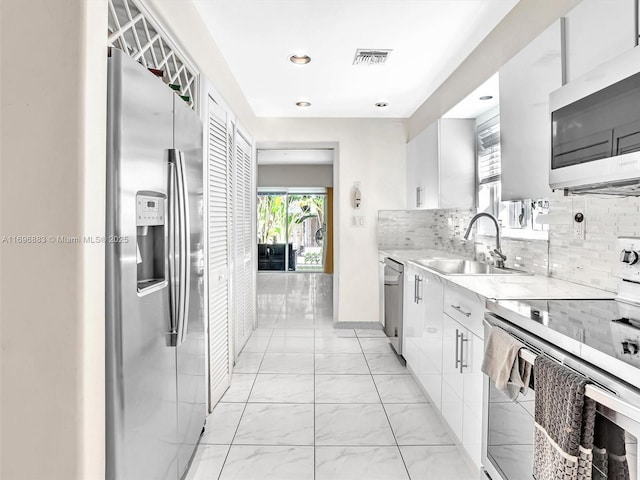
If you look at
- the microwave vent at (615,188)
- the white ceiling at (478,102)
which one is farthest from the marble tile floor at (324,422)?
the white ceiling at (478,102)

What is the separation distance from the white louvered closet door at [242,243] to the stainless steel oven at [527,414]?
226 centimetres

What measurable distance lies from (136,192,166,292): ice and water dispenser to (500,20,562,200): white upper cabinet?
1.60 meters

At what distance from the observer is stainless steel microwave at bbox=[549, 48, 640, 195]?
1139 mm

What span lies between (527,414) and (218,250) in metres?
2.05

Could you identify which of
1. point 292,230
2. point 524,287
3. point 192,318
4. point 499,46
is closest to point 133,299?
point 192,318

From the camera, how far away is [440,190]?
336 cm

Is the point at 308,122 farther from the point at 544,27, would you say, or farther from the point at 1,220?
the point at 1,220

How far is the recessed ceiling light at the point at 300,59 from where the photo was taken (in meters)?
2.88

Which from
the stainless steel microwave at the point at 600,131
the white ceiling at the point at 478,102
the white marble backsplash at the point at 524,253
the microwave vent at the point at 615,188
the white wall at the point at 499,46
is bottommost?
the white marble backsplash at the point at 524,253

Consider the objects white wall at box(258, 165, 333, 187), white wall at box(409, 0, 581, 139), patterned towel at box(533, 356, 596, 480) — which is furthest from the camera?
white wall at box(258, 165, 333, 187)

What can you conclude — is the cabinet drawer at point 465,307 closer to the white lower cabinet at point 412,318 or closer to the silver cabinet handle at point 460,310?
the silver cabinet handle at point 460,310

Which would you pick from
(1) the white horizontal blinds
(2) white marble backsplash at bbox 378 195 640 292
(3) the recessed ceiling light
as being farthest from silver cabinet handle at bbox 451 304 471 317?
→ (3) the recessed ceiling light

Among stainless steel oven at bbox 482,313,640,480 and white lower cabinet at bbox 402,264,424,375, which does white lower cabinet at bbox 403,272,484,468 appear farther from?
stainless steel oven at bbox 482,313,640,480

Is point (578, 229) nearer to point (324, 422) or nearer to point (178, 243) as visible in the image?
point (324, 422)
